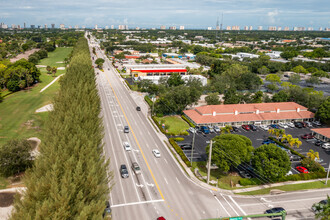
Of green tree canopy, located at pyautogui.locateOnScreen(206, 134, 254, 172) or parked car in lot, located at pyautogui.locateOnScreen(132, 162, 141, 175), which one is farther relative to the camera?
parked car in lot, located at pyautogui.locateOnScreen(132, 162, 141, 175)

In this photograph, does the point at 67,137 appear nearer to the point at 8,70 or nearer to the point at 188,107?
the point at 188,107

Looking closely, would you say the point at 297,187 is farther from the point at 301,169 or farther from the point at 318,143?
the point at 318,143

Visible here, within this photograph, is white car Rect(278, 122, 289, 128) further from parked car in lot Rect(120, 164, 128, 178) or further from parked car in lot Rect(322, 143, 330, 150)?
parked car in lot Rect(120, 164, 128, 178)

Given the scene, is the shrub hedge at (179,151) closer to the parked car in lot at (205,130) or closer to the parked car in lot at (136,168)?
the parked car in lot at (136,168)

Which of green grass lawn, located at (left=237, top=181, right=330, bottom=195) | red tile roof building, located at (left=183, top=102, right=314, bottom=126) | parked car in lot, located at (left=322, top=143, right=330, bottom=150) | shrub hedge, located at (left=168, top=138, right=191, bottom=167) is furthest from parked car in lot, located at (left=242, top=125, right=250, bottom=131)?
green grass lawn, located at (left=237, top=181, right=330, bottom=195)

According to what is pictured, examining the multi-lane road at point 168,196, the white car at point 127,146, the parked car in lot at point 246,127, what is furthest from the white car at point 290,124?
the white car at point 127,146

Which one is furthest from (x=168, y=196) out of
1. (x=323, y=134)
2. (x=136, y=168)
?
(x=323, y=134)

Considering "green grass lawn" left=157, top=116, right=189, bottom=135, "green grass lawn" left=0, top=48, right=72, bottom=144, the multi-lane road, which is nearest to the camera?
the multi-lane road
